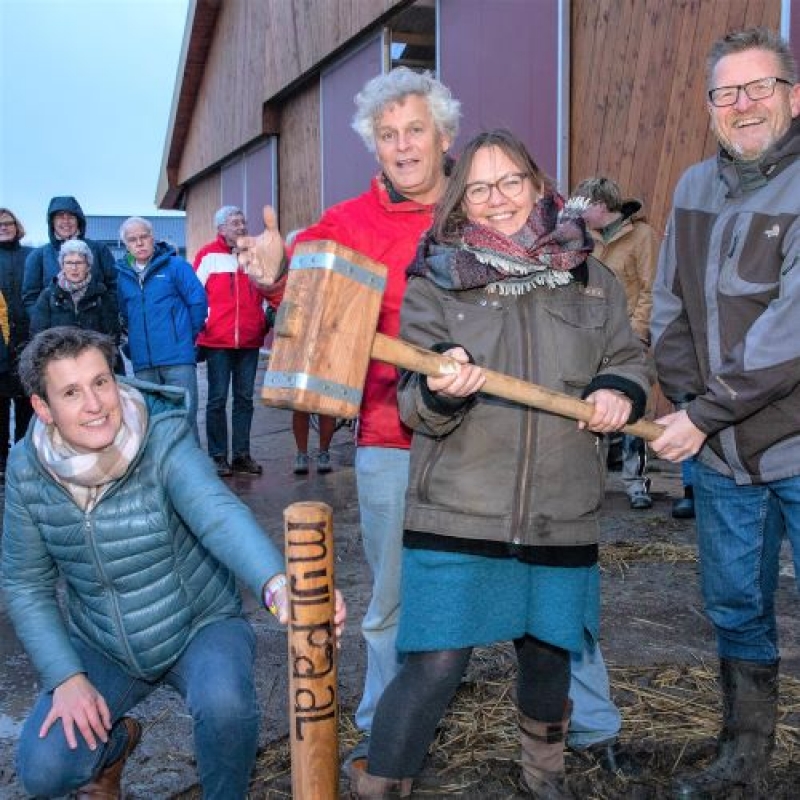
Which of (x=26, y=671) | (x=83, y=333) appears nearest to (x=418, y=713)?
(x=83, y=333)

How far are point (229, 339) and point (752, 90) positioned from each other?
5.63 metres

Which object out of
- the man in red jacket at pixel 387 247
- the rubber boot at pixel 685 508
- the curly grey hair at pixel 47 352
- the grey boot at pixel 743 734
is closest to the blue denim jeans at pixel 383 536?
the man in red jacket at pixel 387 247

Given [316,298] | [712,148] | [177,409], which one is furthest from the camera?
[712,148]

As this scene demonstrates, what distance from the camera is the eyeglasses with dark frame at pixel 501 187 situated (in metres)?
2.46

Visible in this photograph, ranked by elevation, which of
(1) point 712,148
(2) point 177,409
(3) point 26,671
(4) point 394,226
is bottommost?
(3) point 26,671

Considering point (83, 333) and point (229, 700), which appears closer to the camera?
point (229, 700)

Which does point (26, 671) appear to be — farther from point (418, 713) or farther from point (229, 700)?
point (418, 713)

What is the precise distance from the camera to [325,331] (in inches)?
80.4

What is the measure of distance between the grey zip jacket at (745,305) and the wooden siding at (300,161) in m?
11.5

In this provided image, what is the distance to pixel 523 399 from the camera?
2256 mm

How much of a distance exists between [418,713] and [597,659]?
2.40 feet

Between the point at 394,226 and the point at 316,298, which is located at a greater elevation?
the point at 394,226

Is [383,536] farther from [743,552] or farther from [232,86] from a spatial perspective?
[232,86]

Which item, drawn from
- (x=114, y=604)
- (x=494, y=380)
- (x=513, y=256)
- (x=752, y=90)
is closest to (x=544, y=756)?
(x=494, y=380)
